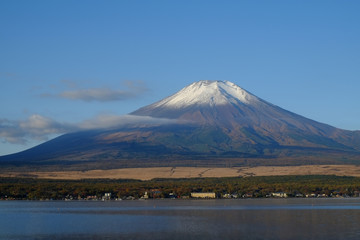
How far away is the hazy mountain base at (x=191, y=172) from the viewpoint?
15400 cm

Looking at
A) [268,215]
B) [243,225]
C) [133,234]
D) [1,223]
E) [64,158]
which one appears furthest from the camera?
[64,158]

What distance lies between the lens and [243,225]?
55812 mm

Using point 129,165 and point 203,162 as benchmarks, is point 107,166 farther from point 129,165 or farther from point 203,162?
point 203,162

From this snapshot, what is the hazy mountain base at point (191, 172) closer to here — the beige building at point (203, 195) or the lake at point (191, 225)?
the beige building at point (203, 195)

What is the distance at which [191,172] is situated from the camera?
159625 millimetres

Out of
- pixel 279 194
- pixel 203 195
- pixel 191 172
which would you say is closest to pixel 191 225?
pixel 203 195

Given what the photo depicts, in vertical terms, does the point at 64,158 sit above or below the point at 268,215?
above

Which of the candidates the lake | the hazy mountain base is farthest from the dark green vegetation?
the lake

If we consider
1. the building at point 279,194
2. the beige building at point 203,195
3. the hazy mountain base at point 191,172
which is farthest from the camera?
the hazy mountain base at point 191,172

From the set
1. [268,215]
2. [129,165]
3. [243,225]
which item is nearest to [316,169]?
[129,165]

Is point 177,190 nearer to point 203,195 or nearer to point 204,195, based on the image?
point 203,195

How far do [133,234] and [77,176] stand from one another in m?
107

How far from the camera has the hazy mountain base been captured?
505 feet

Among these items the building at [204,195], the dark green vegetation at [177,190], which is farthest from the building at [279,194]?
the building at [204,195]
